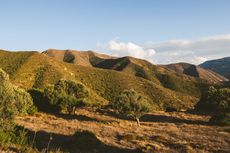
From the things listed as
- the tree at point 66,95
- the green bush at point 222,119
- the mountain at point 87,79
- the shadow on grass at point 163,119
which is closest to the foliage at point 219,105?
the green bush at point 222,119

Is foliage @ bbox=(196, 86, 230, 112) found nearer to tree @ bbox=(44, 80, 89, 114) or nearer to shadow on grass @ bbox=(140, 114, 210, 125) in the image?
shadow on grass @ bbox=(140, 114, 210, 125)

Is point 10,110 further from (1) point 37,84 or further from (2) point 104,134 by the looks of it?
(1) point 37,84

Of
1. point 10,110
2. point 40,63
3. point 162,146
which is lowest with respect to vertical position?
point 162,146

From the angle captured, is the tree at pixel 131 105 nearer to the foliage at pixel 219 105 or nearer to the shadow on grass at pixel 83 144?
the foliage at pixel 219 105

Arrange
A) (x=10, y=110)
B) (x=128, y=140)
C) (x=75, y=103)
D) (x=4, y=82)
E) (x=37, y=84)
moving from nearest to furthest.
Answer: (x=10, y=110)
(x=4, y=82)
(x=128, y=140)
(x=75, y=103)
(x=37, y=84)

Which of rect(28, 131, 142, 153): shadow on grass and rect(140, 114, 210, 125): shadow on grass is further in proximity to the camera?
rect(140, 114, 210, 125): shadow on grass

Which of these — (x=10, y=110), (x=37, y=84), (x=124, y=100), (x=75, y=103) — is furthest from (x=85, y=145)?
(x=37, y=84)

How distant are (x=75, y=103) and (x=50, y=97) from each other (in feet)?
21.3

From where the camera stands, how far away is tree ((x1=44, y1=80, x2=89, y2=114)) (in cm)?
8050

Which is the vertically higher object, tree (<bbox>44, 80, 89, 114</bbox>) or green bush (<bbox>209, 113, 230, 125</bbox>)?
tree (<bbox>44, 80, 89, 114</bbox>)

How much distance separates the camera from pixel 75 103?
80312 millimetres

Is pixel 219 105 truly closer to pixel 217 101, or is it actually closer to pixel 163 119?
pixel 217 101

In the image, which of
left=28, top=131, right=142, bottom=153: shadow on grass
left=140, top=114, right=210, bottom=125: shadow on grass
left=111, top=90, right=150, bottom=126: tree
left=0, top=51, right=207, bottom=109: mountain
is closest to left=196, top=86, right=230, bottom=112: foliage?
left=140, top=114, right=210, bottom=125: shadow on grass

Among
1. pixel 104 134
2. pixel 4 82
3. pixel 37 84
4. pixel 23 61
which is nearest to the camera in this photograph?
pixel 4 82
